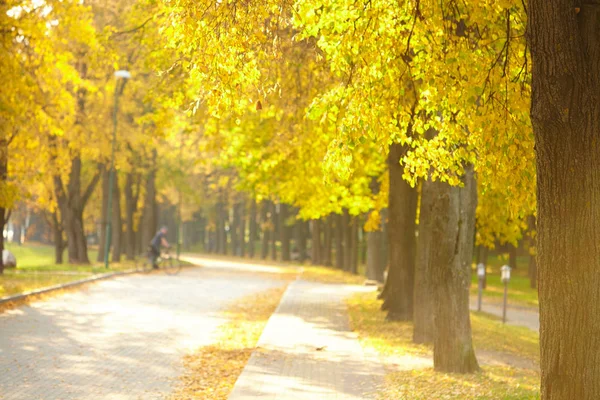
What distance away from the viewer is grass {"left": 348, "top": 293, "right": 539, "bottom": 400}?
1071 centimetres

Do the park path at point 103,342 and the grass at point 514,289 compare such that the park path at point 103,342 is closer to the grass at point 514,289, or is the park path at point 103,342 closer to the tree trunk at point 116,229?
the tree trunk at point 116,229

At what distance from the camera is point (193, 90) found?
856 inches

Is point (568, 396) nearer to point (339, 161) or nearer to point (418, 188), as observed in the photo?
point (339, 161)

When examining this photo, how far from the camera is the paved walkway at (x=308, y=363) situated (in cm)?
1009

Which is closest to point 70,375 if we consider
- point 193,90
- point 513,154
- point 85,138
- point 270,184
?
point 513,154

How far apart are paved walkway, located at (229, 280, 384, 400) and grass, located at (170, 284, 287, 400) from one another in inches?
11.1

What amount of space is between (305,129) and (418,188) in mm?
4539

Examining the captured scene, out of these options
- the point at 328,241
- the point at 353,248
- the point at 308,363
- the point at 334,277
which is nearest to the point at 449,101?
the point at 308,363

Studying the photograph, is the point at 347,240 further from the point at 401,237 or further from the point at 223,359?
the point at 223,359

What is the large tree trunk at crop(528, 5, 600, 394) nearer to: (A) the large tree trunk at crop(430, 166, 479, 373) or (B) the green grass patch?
(A) the large tree trunk at crop(430, 166, 479, 373)

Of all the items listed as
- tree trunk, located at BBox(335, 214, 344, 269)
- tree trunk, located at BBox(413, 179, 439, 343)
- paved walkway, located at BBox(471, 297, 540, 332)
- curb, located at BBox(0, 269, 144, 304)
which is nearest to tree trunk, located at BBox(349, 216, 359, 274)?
tree trunk, located at BBox(335, 214, 344, 269)

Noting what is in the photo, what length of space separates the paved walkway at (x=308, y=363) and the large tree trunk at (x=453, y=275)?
1.05 meters

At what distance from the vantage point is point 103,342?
14211 millimetres

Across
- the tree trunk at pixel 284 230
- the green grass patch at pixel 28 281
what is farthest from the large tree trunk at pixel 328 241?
the green grass patch at pixel 28 281
